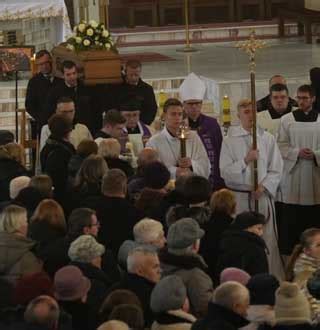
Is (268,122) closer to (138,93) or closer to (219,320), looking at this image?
(138,93)

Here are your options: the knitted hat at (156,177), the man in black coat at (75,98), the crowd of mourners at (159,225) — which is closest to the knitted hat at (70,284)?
the crowd of mourners at (159,225)

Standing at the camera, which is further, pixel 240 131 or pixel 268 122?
pixel 268 122

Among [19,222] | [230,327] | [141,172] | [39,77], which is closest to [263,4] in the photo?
[39,77]

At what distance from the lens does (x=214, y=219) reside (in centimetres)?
871

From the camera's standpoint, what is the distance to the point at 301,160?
1178 centimetres

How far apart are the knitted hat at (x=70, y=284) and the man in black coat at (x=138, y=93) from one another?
237 inches

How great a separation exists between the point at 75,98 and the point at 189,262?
5758mm

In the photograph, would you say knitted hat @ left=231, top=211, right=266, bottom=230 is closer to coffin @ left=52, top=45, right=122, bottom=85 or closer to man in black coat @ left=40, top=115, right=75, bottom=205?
man in black coat @ left=40, top=115, right=75, bottom=205

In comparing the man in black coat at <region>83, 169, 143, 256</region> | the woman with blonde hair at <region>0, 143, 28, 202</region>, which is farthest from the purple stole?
the man in black coat at <region>83, 169, 143, 256</region>

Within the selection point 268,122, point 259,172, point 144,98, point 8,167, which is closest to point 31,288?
point 8,167

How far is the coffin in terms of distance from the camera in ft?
46.6

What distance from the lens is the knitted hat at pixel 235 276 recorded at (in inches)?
292

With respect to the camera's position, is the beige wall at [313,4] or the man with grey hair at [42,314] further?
the beige wall at [313,4]

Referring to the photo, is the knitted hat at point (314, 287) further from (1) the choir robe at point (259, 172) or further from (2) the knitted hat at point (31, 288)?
(1) the choir robe at point (259, 172)
